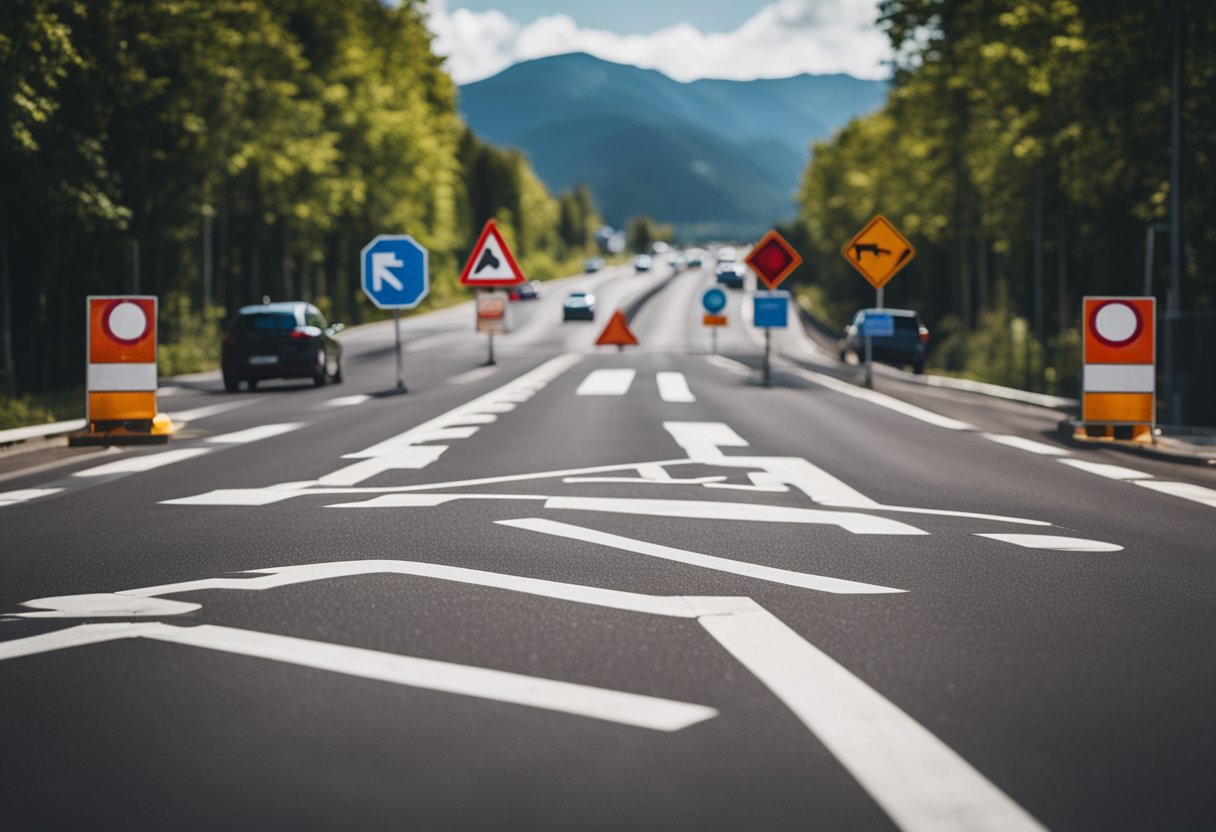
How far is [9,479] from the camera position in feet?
37.7

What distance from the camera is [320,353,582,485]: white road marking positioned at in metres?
11.6

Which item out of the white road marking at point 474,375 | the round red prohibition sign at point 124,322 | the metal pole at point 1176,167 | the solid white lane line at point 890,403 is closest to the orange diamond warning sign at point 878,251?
the solid white lane line at point 890,403

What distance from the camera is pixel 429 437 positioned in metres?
14.6

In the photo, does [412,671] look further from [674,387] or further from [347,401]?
[674,387]

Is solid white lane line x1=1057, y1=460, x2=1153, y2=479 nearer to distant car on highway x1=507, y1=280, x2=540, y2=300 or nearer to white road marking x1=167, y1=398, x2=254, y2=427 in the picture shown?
white road marking x1=167, y1=398, x2=254, y2=427

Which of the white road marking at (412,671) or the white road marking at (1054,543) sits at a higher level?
the white road marking at (412,671)

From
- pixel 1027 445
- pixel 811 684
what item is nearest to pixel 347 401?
pixel 1027 445

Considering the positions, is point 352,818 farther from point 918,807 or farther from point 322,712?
point 918,807

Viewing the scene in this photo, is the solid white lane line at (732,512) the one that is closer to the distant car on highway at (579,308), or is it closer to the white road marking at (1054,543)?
the white road marking at (1054,543)

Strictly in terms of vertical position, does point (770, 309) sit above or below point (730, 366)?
above

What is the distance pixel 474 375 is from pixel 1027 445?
1670cm

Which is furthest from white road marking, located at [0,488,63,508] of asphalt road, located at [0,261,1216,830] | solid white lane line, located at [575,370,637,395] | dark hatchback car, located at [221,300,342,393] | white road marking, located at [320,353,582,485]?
dark hatchback car, located at [221,300,342,393]

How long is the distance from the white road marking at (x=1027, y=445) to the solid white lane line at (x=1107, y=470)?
36.7 inches

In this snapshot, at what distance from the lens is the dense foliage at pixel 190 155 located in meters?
31.2
